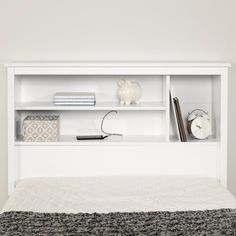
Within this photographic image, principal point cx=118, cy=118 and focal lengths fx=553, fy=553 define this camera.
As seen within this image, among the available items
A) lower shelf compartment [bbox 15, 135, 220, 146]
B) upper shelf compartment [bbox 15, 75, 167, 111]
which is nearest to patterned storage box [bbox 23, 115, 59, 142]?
lower shelf compartment [bbox 15, 135, 220, 146]

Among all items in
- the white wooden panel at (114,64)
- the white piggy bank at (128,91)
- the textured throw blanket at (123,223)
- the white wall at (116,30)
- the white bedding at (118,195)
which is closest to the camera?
the textured throw blanket at (123,223)

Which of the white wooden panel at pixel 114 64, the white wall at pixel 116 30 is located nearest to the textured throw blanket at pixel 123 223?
the white wooden panel at pixel 114 64

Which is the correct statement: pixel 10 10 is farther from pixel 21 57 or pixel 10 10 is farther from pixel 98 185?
pixel 98 185

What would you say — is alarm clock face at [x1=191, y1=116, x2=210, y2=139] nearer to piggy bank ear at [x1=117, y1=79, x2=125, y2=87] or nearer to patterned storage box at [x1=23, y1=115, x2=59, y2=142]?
piggy bank ear at [x1=117, y1=79, x2=125, y2=87]

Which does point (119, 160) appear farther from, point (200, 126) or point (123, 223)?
point (123, 223)

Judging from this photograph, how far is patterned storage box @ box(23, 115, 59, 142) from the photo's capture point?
3.12m

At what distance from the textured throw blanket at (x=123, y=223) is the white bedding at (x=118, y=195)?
178 millimetres

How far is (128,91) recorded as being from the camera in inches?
125

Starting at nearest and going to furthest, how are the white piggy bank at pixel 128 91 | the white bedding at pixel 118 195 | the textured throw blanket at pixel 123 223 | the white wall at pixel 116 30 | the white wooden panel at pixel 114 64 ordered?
the textured throw blanket at pixel 123 223 < the white bedding at pixel 118 195 < the white wooden panel at pixel 114 64 < the white piggy bank at pixel 128 91 < the white wall at pixel 116 30

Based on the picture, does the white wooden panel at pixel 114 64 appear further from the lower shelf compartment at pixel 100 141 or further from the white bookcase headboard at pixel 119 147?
the lower shelf compartment at pixel 100 141

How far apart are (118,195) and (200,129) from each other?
796mm

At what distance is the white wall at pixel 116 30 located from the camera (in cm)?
334

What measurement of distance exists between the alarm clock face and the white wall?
42cm

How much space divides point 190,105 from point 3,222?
1603mm
